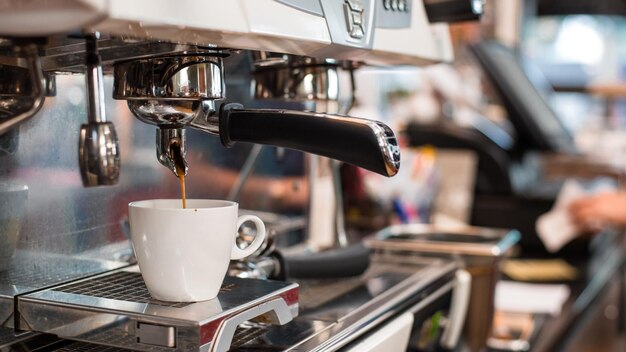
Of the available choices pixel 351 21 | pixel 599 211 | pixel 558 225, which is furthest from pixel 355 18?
pixel 599 211

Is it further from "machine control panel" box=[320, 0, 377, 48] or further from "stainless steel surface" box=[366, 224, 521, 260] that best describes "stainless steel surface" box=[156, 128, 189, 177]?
"stainless steel surface" box=[366, 224, 521, 260]

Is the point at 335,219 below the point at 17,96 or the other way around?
below

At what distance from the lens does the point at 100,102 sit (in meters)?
0.65

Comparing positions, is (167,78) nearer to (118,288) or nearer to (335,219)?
(118,288)

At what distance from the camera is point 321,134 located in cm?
67

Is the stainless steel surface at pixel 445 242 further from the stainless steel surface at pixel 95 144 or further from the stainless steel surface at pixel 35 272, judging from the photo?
the stainless steel surface at pixel 95 144

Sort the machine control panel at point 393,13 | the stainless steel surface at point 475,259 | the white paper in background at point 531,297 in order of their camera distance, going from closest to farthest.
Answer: the machine control panel at point 393,13, the stainless steel surface at point 475,259, the white paper in background at point 531,297

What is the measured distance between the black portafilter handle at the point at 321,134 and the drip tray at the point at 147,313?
0.44 ft

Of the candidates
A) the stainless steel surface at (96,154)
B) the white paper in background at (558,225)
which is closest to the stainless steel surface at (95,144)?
Answer: the stainless steel surface at (96,154)

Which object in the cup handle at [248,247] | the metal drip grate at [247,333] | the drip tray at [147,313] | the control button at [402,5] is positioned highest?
the control button at [402,5]

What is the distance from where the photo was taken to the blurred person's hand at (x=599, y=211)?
1.93 meters

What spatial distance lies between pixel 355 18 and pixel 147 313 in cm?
33

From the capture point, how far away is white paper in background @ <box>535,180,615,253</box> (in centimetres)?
187

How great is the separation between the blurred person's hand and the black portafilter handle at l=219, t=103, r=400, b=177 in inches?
53.8
